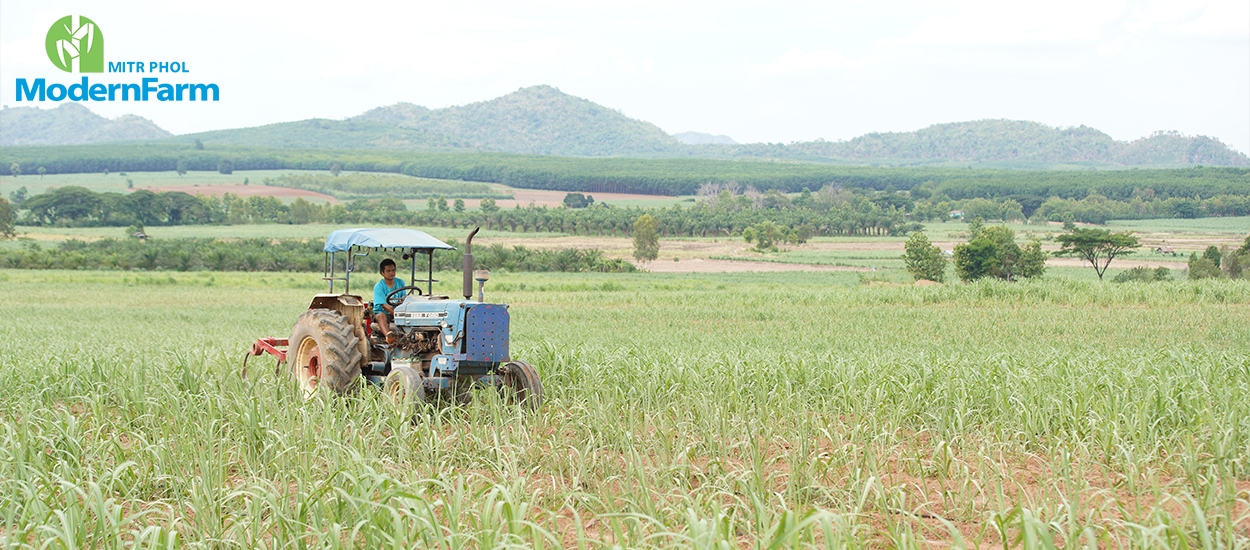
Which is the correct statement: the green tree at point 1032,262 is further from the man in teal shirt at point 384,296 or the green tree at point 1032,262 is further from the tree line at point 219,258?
the man in teal shirt at point 384,296

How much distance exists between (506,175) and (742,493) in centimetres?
19273

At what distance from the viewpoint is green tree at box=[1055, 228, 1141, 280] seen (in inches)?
2500

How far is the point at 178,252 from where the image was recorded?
5159cm

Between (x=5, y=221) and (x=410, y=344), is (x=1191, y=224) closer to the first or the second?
(x=5, y=221)

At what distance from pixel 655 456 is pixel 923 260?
50.7m

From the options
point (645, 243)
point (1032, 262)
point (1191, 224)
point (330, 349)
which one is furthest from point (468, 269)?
point (1191, 224)

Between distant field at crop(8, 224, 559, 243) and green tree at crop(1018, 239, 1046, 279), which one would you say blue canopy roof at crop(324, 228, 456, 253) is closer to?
green tree at crop(1018, 239, 1046, 279)

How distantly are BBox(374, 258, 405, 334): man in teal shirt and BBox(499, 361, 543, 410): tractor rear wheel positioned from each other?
4.54 ft

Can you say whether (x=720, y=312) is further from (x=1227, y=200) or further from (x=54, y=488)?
(x=1227, y=200)

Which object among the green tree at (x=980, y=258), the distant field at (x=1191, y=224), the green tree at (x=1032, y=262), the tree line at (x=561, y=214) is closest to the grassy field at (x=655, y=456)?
the green tree at (x=980, y=258)

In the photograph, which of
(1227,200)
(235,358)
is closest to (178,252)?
(235,358)

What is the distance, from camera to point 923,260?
178 ft

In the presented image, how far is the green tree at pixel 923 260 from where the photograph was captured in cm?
5312

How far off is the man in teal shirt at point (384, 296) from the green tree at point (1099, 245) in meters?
61.5
